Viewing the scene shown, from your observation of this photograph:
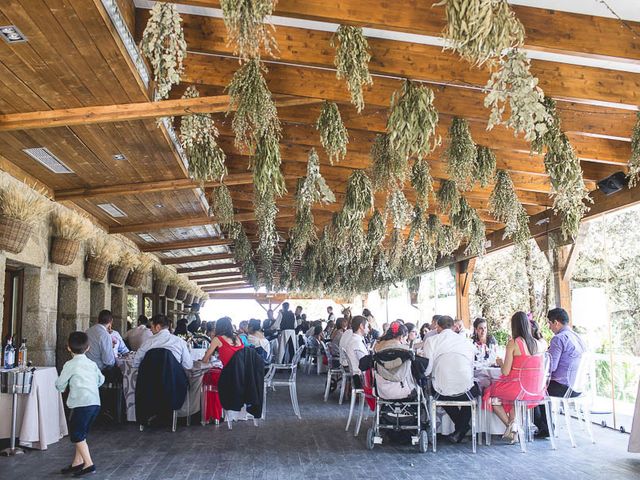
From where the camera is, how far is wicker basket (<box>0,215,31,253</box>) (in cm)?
623

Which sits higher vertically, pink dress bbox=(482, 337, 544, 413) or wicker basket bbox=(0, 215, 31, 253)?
wicker basket bbox=(0, 215, 31, 253)

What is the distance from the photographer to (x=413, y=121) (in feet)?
15.3

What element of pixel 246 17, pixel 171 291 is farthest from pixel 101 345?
pixel 171 291

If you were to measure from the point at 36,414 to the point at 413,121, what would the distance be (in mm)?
4501

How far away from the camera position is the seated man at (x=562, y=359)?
6.49 meters

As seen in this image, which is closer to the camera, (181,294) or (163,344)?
(163,344)

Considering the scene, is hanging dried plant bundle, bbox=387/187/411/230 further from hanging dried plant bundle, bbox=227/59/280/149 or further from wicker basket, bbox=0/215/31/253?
wicker basket, bbox=0/215/31/253

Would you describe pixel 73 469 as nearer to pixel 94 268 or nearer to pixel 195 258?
pixel 94 268

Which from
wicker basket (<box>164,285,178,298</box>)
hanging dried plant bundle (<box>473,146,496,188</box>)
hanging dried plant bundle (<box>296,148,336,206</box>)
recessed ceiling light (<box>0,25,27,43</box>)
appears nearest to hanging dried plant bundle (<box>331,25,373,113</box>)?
recessed ceiling light (<box>0,25,27,43</box>)

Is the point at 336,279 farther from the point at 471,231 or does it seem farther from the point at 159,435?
the point at 159,435

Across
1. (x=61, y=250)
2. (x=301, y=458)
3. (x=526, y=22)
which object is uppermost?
(x=526, y=22)

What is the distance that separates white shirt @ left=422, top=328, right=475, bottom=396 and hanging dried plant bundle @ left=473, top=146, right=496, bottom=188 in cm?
177

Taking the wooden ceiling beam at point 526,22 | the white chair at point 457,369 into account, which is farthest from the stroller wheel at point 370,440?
the wooden ceiling beam at point 526,22

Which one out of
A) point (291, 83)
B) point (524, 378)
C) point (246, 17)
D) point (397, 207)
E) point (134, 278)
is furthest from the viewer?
point (134, 278)
